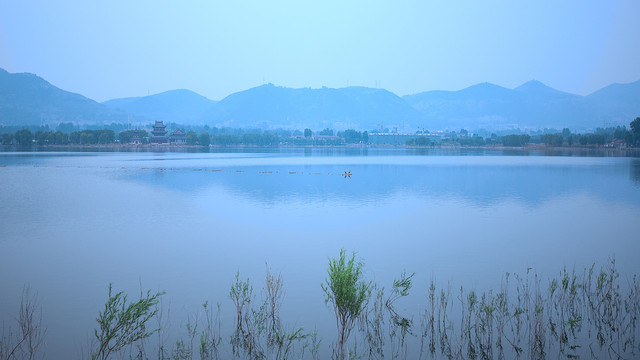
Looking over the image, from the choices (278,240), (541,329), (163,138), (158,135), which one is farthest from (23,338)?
(158,135)

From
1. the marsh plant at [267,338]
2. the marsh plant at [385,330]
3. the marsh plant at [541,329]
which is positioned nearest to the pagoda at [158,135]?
the marsh plant at [267,338]

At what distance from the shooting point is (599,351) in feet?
30.2

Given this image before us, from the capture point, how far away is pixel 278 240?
19000mm

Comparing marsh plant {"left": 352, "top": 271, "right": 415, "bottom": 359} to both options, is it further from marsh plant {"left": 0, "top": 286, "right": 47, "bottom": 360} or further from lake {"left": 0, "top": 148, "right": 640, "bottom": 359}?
marsh plant {"left": 0, "top": 286, "right": 47, "bottom": 360}

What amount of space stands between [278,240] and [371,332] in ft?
31.2

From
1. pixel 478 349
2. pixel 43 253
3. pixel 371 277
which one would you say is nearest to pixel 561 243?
pixel 371 277

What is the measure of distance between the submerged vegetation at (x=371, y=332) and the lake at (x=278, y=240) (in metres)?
0.50

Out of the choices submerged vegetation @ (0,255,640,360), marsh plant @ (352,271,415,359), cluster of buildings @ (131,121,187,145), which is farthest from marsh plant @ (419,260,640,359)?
cluster of buildings @ (131,121,187,145)

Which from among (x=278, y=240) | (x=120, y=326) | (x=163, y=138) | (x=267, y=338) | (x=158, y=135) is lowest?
(x=267, y=338)

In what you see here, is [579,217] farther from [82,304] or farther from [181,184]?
[181,184]

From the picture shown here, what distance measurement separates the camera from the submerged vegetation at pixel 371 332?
8.75 metres

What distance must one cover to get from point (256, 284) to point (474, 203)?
2042 cm

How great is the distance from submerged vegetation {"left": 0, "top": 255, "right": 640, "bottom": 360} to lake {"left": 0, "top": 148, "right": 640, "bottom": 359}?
1.63 feet

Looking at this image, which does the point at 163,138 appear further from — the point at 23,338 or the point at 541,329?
the point at 541,329
